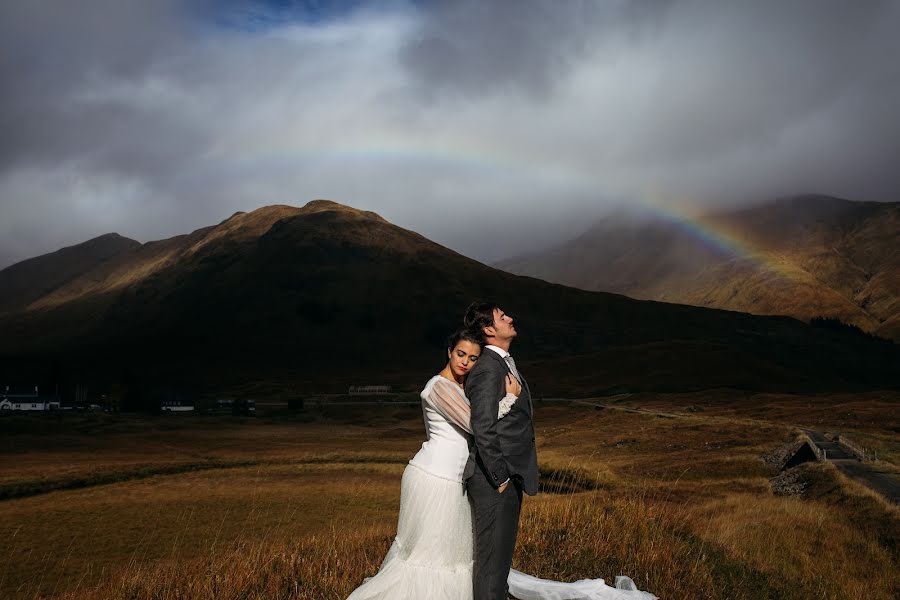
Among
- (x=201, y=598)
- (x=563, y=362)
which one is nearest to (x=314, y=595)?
(x=201, y=598)

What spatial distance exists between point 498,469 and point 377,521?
2059 centimetres

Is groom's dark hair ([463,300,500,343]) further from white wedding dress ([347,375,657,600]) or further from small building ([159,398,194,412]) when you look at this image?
small building ([159,398,194,412])

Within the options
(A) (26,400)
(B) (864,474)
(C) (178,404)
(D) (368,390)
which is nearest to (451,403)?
(B) (864,474)

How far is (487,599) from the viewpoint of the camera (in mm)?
6699

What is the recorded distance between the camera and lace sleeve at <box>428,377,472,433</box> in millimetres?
6754

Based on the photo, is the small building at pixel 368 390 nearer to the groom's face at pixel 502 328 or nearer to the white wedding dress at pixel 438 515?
the white wedding dress at pixel 438 515

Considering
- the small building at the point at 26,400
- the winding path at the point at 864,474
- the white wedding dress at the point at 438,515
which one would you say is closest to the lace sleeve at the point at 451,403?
the white wedding dress at the point at 438,515

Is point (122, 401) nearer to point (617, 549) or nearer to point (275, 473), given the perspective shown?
point (275, 473)

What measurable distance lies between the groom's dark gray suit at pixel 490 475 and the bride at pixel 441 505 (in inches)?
5.8

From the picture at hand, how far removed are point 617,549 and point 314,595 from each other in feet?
14.8

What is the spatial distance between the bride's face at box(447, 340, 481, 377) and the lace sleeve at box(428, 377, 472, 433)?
19cm

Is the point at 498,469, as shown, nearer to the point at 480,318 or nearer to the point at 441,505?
the point at 441,505

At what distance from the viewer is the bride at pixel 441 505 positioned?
269 inches

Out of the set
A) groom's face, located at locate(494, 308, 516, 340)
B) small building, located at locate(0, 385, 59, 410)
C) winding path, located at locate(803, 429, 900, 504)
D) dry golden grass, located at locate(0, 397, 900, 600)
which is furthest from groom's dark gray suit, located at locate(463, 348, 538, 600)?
small building, located at locate(0, 385, 59, 410)
